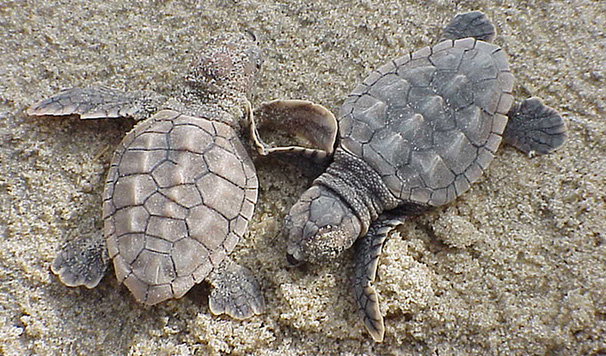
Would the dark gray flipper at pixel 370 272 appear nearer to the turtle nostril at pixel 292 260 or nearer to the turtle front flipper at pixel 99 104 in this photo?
the turtle nostril at pixel 292 260

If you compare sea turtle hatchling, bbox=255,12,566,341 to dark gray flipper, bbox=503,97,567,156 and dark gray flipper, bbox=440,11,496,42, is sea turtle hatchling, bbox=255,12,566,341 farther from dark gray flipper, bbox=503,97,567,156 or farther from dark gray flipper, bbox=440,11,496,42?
dark gray flipper, bbox=440,11,496,42

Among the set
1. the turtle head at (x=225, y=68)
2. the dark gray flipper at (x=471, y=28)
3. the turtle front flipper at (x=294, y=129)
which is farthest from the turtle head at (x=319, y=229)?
the dark gray flipper at (x=471, y=28)

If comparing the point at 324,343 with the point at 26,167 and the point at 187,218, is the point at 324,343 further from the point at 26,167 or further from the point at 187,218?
the point at 26,167

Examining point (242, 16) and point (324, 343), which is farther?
point (242, 16)

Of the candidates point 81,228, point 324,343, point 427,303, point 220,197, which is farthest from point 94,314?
point 427,303

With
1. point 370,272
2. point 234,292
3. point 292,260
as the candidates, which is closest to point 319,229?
point 292,260

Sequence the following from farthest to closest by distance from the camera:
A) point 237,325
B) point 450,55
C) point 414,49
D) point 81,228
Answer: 1. point 414,49
2. point 450,55
3. point 81,228
4. point 237,325

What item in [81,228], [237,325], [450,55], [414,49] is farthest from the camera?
[414,49]
